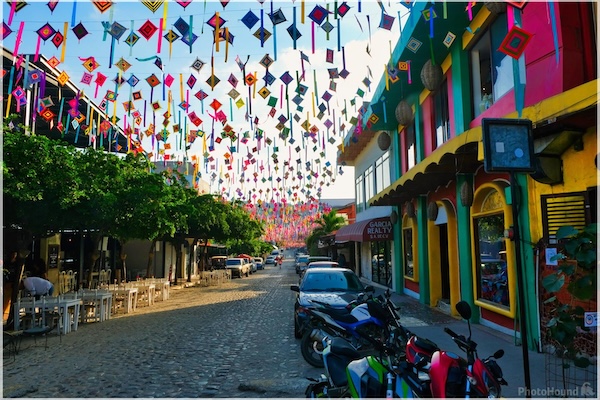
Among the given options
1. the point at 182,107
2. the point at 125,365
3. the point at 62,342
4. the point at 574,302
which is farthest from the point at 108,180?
the point at 574,302

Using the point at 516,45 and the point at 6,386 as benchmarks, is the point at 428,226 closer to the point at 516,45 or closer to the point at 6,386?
the point at 516,45

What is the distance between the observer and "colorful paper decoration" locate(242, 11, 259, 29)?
8.81 metres

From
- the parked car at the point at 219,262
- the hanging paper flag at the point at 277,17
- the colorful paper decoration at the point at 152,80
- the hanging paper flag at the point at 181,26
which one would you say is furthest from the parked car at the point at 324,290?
the parked car at the point at 219,262

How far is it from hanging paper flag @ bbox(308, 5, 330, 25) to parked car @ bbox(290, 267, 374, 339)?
5.67 m

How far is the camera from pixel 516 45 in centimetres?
734

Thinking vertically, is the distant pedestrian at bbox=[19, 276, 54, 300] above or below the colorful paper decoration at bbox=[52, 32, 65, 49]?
below

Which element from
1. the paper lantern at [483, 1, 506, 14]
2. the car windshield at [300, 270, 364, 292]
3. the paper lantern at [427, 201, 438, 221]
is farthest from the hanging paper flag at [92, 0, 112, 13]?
the paper lantern at [427, 201, 438, 221]

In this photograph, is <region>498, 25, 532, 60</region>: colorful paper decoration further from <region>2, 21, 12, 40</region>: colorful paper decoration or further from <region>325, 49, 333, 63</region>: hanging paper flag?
<region>2, 21, 12, 40</region>: colorful paper decoration

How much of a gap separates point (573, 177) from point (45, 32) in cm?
1047

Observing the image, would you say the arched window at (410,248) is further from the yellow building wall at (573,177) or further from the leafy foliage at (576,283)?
the leafy foliage at (576,283)

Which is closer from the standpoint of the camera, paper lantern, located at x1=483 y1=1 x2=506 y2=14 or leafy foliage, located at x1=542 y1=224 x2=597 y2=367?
leafy foliage, located at x1=542 y1=224 x2=597 y2=367

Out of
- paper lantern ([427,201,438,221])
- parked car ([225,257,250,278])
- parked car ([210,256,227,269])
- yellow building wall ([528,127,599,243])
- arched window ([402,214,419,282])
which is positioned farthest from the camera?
parked car ([210,256,227,269])

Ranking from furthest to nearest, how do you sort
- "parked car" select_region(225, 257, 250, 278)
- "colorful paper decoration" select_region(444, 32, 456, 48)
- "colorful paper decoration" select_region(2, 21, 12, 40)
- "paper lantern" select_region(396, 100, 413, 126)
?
1. "parked car" select_region(225, 257, 250, 278)
2. "paper lantern" select_region(396, 100, 413, 126)
3. "colorful paper decoration" select_region(444, 32, 456, 48)
4. "colorful paper decoration" select_region(2, 21, 12, 40)

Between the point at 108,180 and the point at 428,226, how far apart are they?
10.5 metres
